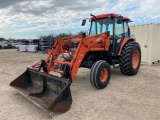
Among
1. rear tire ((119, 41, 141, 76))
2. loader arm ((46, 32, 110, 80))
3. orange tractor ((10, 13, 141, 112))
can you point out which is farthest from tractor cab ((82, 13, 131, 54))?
loader arm ((46, 32, 110, 80))

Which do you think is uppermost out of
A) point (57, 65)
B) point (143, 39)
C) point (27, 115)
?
point (143, 39)

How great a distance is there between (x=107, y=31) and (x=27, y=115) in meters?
3.92

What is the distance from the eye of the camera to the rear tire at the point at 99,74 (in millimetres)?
5605

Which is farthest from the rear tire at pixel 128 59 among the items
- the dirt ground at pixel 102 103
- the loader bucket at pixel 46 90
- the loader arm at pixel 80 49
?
the loader bucket at pixel 46 90

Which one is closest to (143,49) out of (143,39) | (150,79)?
(143,39)

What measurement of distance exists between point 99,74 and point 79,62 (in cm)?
69

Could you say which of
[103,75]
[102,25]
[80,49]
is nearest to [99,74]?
[103,75]

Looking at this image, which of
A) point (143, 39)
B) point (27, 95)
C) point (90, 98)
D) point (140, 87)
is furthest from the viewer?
point (143, 39)

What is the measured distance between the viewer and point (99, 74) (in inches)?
225

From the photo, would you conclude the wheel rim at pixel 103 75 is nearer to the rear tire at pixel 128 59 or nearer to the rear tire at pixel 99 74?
the rear tire at pixel 99 74

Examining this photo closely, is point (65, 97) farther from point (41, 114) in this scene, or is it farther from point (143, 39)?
point (143, 39)

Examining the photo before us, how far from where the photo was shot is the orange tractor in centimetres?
476

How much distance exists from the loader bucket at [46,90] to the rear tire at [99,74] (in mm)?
1220

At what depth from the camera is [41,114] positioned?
431 centimetres
